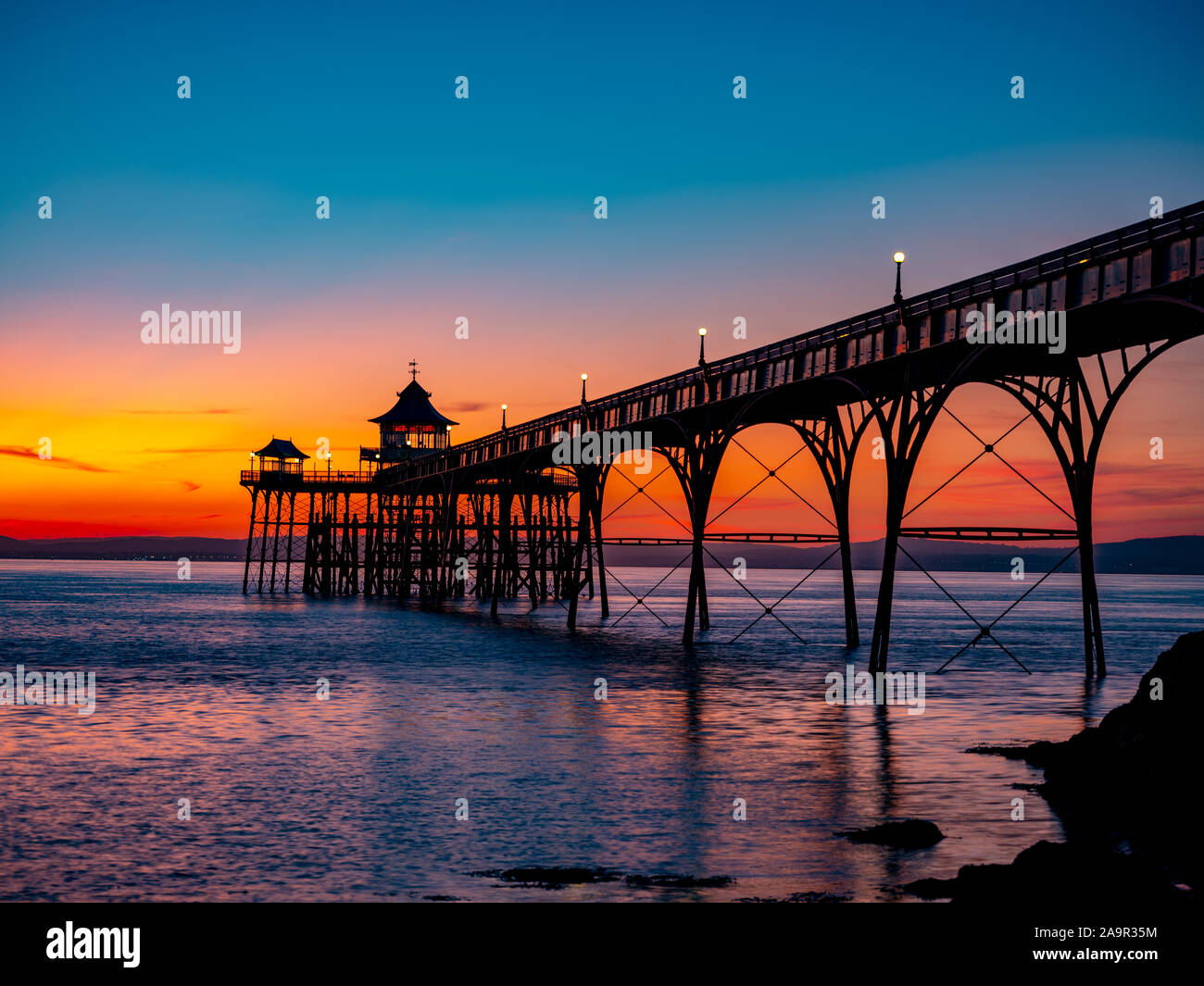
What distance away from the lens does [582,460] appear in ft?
153

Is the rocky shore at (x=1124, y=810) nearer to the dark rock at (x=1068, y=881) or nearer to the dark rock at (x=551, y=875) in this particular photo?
the dark rock at (x=1068, y=881)

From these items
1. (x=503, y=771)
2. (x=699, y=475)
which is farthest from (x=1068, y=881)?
(x=699, y=475)

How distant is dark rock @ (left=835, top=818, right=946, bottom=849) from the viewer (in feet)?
42.9

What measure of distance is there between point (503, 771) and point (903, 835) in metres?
7.27

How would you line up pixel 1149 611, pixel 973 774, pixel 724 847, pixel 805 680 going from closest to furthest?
pixel 724 847, pixel 973 774, pixel 805 680, pixel 1149 611

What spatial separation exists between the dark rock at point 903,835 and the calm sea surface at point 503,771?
239 mm

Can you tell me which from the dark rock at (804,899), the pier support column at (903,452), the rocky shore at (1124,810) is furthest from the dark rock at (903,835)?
the pier support column at (903,452)

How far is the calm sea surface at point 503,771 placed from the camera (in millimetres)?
12305

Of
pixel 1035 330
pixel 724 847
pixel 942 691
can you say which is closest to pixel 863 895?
pixel 724 847

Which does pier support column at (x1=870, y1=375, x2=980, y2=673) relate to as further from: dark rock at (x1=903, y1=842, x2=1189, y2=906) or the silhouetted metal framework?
dark rock at (x1=903, y1=842, x2=1189, y2=906)

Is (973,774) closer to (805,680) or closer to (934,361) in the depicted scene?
(934,361)

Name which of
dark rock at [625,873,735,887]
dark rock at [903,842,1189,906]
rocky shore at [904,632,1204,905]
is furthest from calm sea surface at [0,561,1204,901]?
dark rock at [903,842,1189,906]

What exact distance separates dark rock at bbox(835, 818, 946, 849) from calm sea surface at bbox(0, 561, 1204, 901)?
24 cm

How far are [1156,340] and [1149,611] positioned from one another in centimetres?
7802
